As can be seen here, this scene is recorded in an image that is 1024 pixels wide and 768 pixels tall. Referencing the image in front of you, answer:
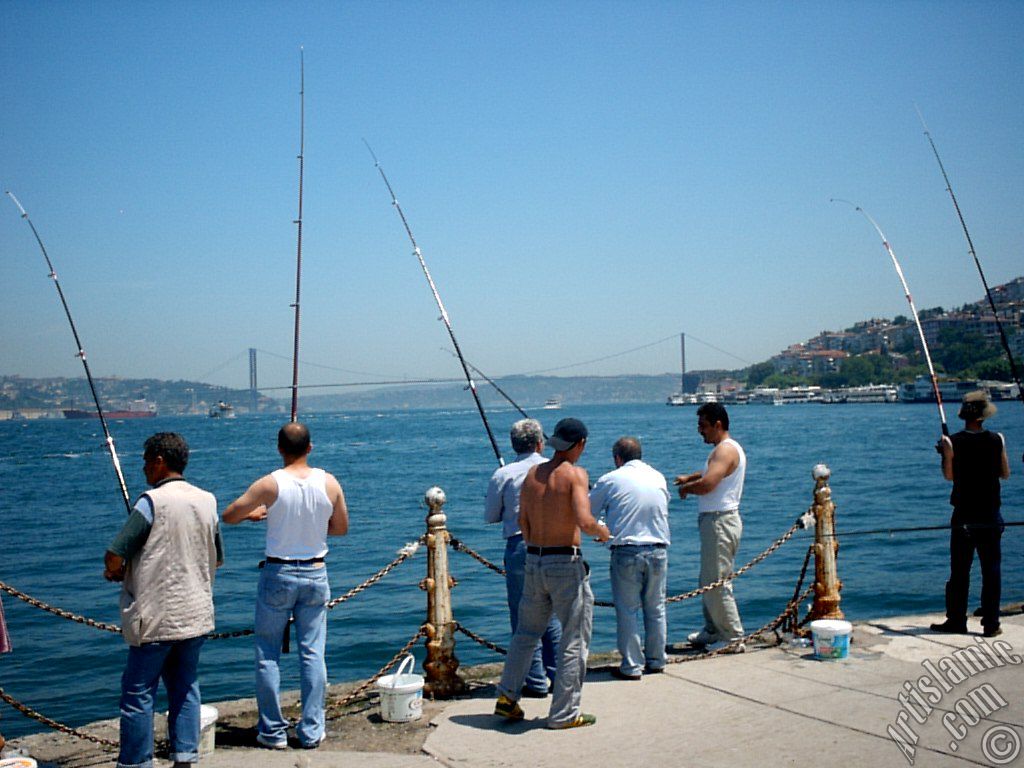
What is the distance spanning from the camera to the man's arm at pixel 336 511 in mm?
5047

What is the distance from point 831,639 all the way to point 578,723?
2.14 meters

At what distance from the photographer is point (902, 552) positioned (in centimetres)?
1895

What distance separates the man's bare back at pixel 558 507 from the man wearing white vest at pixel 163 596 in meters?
1.61

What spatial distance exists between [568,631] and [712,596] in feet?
6.54

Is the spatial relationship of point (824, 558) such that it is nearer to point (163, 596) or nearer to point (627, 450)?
point (627, 450)

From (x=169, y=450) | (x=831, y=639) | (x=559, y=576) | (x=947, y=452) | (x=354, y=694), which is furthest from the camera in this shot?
(x=947, y=452)

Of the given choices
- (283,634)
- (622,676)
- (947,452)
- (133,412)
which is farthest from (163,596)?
(133,412)

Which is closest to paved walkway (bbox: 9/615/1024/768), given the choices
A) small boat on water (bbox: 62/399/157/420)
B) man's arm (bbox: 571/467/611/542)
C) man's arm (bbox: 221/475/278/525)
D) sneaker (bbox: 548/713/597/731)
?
sneaker (bbox: 548/713/597/731)

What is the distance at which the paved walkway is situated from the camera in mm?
4582

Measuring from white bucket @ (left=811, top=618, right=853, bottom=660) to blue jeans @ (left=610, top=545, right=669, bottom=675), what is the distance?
3.75 ft

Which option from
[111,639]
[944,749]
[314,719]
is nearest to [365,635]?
[111,639]

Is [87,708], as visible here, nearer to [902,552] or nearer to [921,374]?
[902,552]

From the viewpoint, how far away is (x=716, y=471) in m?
6.37

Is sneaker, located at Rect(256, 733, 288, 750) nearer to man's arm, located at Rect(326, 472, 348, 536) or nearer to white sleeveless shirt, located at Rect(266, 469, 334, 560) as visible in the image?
white sleeveless shirt, located at Rect(266, 469, 334, 560)
